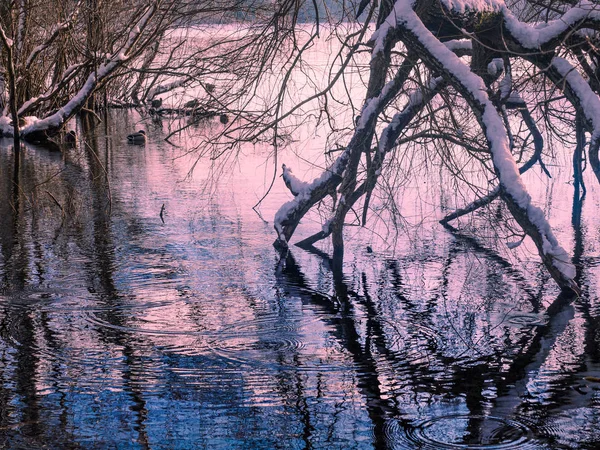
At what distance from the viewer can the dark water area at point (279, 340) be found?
603cm

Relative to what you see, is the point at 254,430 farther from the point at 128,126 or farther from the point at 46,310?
the point at 128,126

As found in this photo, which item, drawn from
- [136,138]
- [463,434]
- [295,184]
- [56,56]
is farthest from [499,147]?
[56,56]

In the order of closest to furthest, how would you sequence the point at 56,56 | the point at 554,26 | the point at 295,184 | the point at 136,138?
the point at 554,26 < the point at 295,184 < the point at 136,138 < the point at 56,56

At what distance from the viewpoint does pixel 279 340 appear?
7.95 meters

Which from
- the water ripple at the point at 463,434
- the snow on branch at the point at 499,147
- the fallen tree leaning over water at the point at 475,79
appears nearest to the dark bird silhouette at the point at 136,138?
the fallen tree leaning over water at the point at 475,79

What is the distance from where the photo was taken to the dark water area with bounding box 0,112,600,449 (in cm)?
603

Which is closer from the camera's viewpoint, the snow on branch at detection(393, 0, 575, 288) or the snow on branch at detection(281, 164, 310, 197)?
the snow on branch at detection(393, 0, 575, 288)

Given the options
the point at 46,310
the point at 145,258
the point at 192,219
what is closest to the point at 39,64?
the point at 192,219

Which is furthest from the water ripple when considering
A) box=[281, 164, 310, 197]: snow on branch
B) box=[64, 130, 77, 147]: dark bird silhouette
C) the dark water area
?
box=[64, 130, 77, 147]: dark bird silhouette

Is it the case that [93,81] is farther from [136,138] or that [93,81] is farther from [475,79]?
[475,79]

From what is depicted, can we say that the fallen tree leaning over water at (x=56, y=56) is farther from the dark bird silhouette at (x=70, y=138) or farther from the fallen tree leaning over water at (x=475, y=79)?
the fallen tree leaning over water at (x=475, y=79)

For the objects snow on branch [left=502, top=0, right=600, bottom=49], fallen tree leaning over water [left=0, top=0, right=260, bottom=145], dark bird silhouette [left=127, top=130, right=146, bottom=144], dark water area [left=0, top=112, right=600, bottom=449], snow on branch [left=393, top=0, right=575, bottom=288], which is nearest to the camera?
dark water area [left=0, top=112, right=600, bottom=449]

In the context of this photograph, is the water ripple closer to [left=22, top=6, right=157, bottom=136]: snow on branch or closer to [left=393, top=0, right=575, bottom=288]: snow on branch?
[left=393, top=0, right=575, bottom=288]: snow on branch

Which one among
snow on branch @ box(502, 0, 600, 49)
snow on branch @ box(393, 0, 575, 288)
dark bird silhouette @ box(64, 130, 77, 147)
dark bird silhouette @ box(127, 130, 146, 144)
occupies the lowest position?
snow on branch @ box(393, 0, 575, 288)
